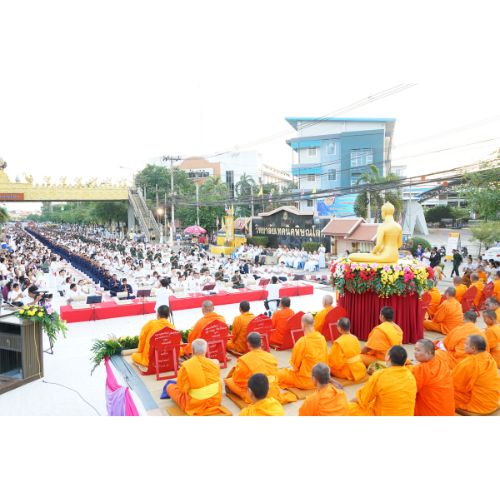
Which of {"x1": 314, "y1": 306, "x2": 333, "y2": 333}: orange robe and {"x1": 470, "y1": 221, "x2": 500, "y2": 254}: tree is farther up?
{"x1": 470, "y1": 221, "x2": 500, "y2": 254}: tree

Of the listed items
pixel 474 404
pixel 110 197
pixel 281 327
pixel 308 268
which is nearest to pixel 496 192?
pixel 308 268

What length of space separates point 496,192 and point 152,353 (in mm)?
14219

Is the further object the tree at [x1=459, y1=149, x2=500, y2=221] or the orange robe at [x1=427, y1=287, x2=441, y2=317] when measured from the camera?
the tree at [x1=459, y1=149, x2=500, y2=221]

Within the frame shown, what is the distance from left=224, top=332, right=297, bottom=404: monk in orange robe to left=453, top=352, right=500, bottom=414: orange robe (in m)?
2.17

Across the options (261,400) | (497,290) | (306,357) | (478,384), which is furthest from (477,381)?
(497,290)

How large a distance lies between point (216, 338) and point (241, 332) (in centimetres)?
69

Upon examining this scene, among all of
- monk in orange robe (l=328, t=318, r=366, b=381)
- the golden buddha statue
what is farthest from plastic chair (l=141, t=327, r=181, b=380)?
the golden buddha statue

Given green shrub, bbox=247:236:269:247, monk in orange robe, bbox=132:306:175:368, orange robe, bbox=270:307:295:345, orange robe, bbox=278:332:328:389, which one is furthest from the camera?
green shrub, bbox=247:236:269:247

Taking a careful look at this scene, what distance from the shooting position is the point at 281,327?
8.55 meters

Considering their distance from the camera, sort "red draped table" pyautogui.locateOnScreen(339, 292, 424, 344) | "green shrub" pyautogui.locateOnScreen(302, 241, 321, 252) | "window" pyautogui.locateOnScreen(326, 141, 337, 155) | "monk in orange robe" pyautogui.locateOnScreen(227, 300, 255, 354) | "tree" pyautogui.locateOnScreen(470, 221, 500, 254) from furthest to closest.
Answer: "window" pyautogui.locateOnScreen(326, 141, 337, 155) < "green shrub" pyautogui.locateOnScreen(302, 241, 321, 252) < "tree" pyautogui.locateOnScreen(470, 221, 500, 254) < "red draped table" pyautogui.locateOnScreen(339, 292, 424, 344) < "monk in orange robe" pyautogui.locateOnScreen(227, 300, 255, 354)

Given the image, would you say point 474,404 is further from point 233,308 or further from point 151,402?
point 233,308

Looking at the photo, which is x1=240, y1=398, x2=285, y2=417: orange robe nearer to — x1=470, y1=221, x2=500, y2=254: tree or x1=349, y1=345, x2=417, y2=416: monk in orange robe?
x1=349, y1=345, x2=417, y2=416: monk in orange robe

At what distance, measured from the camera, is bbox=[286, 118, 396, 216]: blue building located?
46062 millimetres

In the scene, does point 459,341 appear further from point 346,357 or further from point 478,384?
point 346,357
